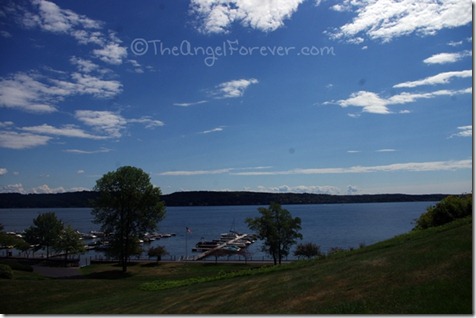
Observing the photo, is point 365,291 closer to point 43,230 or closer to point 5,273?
point 5,273

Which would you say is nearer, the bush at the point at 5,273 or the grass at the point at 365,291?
the grass at the point at 365,291

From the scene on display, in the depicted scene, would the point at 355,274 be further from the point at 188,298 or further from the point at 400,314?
the point at 188,298

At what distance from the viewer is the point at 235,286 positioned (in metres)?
15.2

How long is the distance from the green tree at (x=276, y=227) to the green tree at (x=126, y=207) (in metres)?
11.4

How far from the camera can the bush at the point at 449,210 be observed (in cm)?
1714

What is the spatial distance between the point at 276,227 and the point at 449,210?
2954 centimetres

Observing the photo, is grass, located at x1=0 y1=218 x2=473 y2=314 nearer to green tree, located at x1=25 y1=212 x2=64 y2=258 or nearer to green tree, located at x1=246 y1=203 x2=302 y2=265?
green tree, located at x1=246 y1=203 x2=302 y2=265

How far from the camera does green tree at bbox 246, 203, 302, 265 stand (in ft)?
149

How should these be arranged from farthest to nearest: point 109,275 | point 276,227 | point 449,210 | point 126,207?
point 276,227
point 126,207
point 109,275
point 449,210

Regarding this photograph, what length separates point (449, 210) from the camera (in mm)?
17500

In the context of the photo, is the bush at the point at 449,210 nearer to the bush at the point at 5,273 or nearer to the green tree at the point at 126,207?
the bush at the point at 5,273

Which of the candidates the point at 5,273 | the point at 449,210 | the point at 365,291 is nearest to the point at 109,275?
the point at 5,273

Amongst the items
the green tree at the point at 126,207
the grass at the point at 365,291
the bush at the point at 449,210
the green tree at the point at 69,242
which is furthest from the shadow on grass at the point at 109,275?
the bush at the point at 449,210

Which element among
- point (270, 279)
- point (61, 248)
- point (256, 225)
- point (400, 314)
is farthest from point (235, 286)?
point (61, 248)
